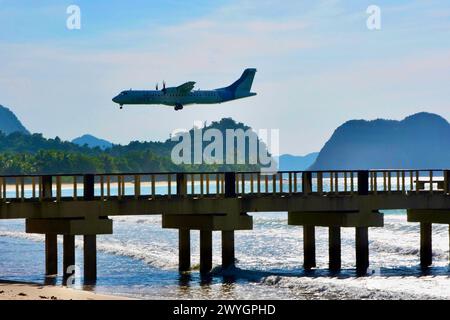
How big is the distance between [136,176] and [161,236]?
4782 cm

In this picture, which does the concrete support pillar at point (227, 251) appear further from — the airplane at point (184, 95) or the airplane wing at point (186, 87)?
the airplane wing at point (186, 87)

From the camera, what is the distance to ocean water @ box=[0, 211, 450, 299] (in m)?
43.2

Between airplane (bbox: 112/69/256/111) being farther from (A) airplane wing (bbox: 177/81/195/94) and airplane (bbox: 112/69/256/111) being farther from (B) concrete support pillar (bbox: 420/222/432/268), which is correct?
(B) concrete support pillar (bbox: 420/222/432/268)

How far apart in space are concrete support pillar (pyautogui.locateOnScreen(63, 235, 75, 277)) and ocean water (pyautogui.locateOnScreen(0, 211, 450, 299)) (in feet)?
2.10

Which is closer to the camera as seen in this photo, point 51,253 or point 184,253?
point 51,253

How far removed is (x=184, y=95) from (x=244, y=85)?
1279 centimetres

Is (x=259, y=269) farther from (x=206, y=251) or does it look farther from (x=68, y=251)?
(x=68, y=251)

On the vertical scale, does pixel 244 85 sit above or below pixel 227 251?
above

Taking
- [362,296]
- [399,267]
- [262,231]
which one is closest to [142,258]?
[399,267]

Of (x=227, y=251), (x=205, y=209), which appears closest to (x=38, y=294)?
(x=205, y=209)

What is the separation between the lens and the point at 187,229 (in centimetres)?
4962

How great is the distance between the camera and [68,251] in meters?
47.0

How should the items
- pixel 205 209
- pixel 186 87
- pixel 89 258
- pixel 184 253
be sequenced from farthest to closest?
pixel 186 87, pixel 184 253, pixel 205 209, pixel 89 258

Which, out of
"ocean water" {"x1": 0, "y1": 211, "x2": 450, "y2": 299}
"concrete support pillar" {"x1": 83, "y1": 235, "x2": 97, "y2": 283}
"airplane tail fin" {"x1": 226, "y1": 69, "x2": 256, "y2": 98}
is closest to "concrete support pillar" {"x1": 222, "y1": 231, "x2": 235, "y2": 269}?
"ocean water" {"x1": 0, "y1": 211, "x2": 450, "y2": 299}
